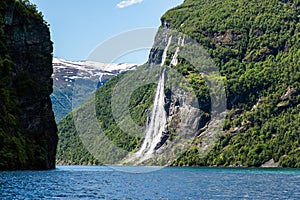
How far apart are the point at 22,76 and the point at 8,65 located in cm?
1316

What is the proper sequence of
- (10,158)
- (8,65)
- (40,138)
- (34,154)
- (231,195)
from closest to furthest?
(231,195) → (10,158) → (8,65) → (34,154) → (40,138)

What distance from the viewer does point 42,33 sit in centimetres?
12188

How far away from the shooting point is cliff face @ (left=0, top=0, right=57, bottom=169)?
10075 cm

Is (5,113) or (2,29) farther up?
(2,29)

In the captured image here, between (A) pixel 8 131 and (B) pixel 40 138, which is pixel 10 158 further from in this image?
(B) pixel 40 138

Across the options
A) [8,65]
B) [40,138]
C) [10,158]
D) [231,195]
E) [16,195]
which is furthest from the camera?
[40,138]

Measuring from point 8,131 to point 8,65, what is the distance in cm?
1273

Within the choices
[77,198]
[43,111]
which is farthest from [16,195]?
[43,111]

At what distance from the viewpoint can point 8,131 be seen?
95.9 m

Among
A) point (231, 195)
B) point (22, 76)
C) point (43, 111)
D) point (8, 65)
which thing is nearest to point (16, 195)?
point (231, 195)

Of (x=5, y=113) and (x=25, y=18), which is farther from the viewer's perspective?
(x=25, y=18)

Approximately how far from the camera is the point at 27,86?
112500 mm

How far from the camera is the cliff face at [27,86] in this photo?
10075 cm

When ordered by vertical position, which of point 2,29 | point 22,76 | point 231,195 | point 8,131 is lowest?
point 231,195
